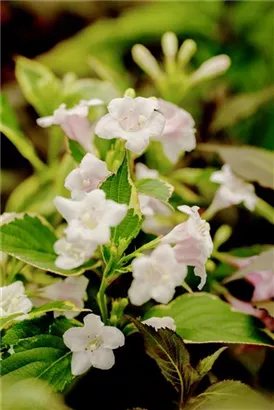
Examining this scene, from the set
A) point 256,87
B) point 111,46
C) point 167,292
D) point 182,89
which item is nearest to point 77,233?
point 167,292

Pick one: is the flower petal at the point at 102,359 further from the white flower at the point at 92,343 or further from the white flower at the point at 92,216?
the white flower at the point at 92,216

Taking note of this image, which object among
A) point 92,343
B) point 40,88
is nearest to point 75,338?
point 92,343

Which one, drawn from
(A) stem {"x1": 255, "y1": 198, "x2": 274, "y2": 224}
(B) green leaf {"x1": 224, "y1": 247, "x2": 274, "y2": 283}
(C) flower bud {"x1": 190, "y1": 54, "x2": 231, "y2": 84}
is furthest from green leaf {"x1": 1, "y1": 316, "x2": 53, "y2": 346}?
(C) flower bud {"x1": 190, "y1": 54, "x2": 231, "y2": 84}

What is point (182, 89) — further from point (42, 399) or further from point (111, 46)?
point (42, 399)

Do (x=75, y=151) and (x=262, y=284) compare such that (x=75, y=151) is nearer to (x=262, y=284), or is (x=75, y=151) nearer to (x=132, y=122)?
(x=132, y=122)

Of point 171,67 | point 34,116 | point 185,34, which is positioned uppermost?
point 171,67

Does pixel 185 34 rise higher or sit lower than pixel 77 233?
lower

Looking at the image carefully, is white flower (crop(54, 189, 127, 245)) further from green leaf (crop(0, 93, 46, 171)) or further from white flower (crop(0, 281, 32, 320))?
green leaf (crop(0, 93, 46, 171))
